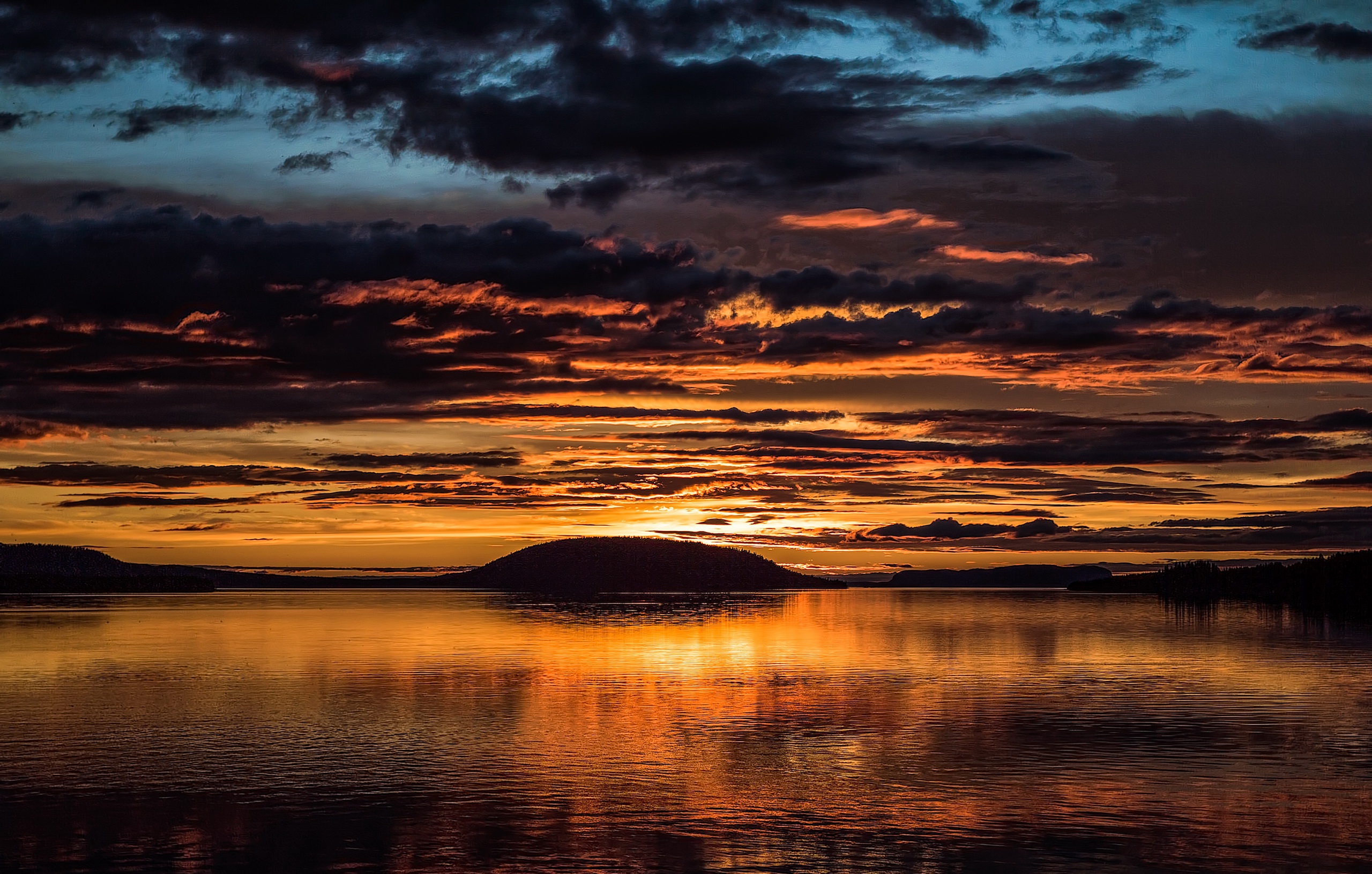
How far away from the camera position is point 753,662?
101875 millimetres

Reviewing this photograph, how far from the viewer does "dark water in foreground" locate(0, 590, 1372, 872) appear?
34781 mm

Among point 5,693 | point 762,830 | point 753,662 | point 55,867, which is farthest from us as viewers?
point 753,662

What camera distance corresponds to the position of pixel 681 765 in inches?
1907

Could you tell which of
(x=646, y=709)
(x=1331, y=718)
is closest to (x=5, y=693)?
(x=646, y=709)

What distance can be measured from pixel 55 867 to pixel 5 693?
152 feet

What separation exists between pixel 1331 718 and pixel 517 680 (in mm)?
47339

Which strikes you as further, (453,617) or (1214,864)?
(453,617)

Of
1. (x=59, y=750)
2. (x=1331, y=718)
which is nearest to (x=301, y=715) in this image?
(x=59, y=750)

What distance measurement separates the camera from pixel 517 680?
81.8m

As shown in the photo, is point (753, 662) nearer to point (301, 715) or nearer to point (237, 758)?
point (301, 715)

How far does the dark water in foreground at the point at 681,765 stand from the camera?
34.8m

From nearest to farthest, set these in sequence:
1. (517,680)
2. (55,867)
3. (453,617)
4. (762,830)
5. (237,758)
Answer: (55,867)
(762,830)
(237,758)
(517,680)
(453,617)

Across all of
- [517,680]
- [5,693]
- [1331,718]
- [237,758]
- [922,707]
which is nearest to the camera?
[237,758]

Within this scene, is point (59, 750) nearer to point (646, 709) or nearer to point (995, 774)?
point (646, 709)
